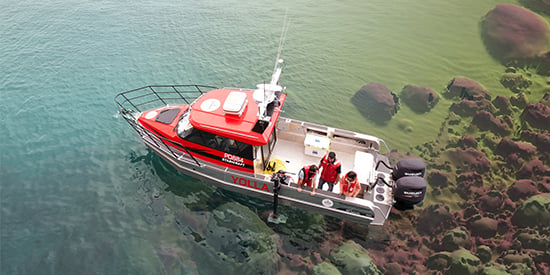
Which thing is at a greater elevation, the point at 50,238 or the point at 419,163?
the point at 419,163

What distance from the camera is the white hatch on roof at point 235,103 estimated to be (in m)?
9.68

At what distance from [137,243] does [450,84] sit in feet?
50.5

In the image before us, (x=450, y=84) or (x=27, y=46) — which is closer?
(x=450, y=84)

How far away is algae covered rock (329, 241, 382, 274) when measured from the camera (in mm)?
8555

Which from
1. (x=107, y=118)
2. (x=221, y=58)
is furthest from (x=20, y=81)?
(x=221, y=58)

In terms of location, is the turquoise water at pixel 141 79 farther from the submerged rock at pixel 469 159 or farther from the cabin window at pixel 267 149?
the cabin window at pixel 267 149

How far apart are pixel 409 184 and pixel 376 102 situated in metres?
6.72

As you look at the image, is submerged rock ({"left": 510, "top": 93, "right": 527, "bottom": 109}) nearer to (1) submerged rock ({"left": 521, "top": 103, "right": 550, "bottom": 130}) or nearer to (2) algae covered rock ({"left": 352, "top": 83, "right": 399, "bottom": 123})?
(1) submerged rock ({"left": 521, "top": 103, "right": 550, "bottom": 130})

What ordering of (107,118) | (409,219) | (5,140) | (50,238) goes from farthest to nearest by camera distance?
1. (107,118)
2. (5,140)
3. (409,219)
4. (50,238)

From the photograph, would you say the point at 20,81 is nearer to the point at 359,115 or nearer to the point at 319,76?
the point at 319,76

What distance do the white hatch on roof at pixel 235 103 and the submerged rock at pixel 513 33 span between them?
15139 mm

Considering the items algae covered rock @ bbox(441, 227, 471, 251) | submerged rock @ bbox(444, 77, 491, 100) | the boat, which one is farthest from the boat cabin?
submerged rock @ bbox(444, 77, 491, 100)

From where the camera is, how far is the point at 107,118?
13.8 m

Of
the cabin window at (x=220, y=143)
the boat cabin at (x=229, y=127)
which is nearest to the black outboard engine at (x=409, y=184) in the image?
the boat cabin at (x=229, y=127)
